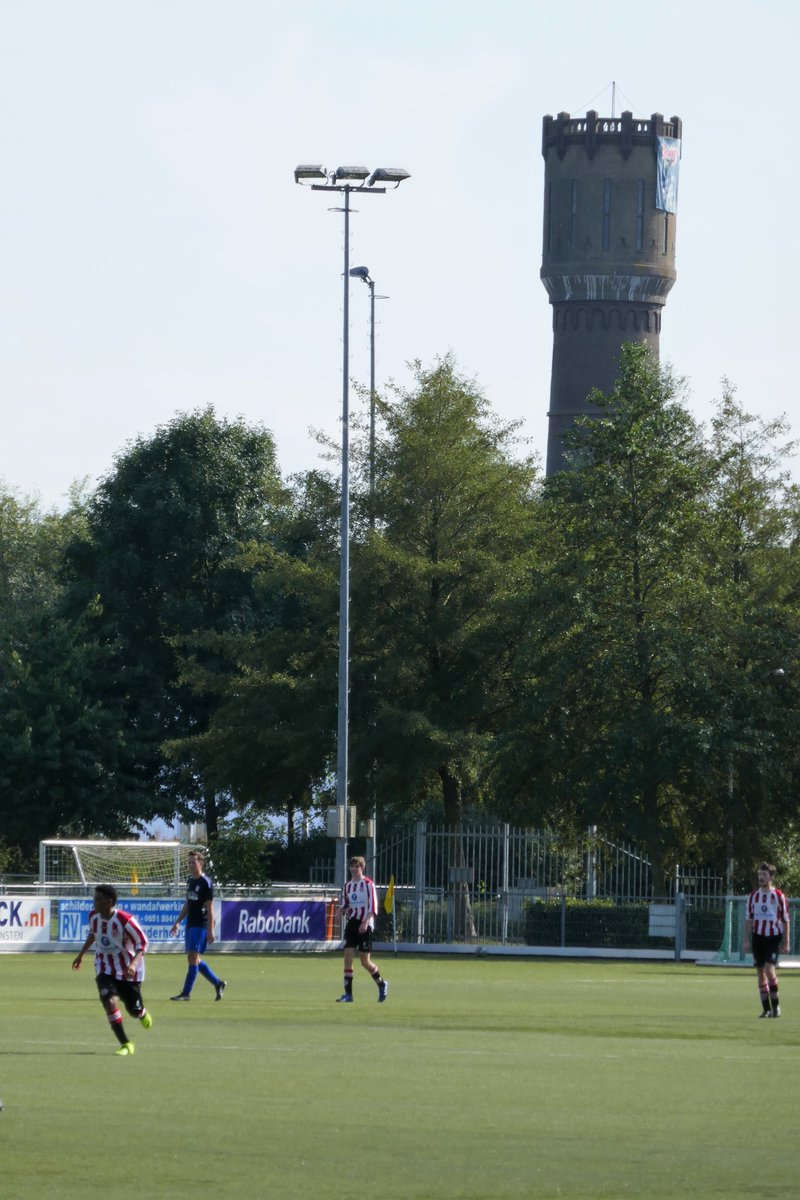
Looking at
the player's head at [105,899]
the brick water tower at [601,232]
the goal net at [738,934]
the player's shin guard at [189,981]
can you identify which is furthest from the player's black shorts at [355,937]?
the brick water tower at [601,232]

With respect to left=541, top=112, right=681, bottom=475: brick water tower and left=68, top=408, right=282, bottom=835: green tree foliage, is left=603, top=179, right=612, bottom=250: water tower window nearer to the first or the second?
left=541, top=112, right=681, bottom=475: brick water tower

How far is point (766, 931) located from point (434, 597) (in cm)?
2897

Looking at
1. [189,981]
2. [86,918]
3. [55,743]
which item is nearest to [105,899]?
[189,981]

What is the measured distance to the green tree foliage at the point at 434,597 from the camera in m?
53.2

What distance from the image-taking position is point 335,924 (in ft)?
156

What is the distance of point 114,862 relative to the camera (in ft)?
174

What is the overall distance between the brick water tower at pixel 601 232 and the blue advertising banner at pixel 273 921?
60.2 meters

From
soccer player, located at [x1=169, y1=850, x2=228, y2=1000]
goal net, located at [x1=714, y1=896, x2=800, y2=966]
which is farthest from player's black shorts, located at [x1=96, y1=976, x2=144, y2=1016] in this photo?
goal net, located at [x1=714, y1=896, x2=800, y2=966]

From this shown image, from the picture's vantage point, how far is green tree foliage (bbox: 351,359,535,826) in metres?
53.2

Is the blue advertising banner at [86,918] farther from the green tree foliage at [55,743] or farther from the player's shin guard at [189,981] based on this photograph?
the green tree foliage at [55,743]

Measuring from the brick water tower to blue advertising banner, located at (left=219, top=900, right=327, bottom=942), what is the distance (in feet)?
198

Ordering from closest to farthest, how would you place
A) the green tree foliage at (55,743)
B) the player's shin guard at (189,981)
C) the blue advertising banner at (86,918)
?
1. the player's shin guard at (189,981)
2. the blue advertising banner at (86,918)
3. the green tree foliage at (55,743)

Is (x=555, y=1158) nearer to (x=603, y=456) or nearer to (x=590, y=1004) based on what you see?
(x=590, y=1004)

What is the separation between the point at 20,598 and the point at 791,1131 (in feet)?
254
